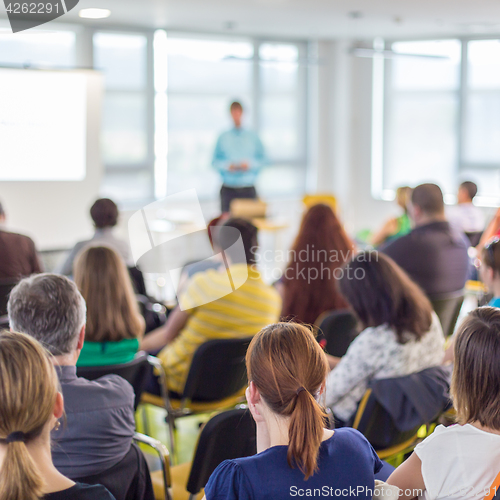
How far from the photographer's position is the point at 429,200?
148 inches

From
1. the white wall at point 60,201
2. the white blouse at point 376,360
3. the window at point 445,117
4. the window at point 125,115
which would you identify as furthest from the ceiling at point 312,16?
the white blouse at point 376,360

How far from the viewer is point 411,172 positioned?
8.91 metres

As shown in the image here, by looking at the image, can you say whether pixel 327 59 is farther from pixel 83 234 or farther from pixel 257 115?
pixel 83 234

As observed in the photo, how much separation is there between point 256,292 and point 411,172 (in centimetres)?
661

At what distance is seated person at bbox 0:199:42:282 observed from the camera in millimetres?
3818

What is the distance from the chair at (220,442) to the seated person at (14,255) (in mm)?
2366

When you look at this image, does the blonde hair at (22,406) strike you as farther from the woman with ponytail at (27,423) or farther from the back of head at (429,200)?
the back of head at (429,200)

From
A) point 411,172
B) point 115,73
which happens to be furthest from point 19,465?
point 411,172

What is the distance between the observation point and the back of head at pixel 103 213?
410 centimetres

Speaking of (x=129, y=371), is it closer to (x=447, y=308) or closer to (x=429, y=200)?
(x=447, y=308)

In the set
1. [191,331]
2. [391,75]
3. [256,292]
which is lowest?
[191,331]

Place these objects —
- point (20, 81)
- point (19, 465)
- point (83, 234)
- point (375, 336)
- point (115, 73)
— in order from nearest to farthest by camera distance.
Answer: point (19, 465) → point (375, 336) → point (20, 81) → point (83, 234) → point (115, 73)

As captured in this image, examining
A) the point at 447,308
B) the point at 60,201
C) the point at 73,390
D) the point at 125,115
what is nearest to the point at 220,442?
the point at 73,390

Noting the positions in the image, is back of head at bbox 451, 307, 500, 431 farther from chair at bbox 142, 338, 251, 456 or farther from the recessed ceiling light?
the recessed ceiling light
